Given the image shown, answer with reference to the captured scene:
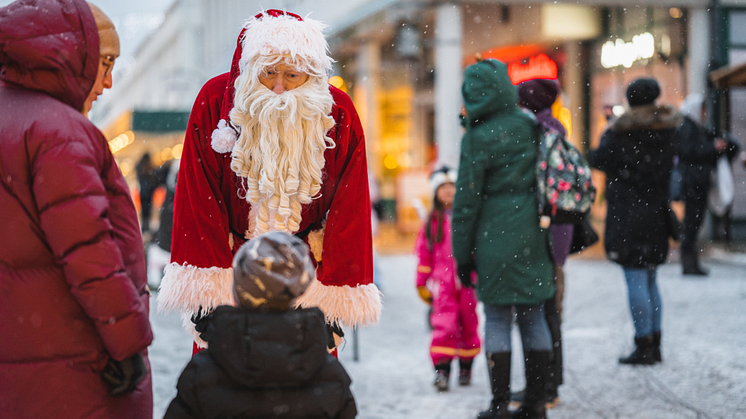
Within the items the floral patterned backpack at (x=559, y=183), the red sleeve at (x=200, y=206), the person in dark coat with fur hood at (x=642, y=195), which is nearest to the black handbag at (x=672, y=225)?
the person in dark coat with fur hood at (x=642, y=195)

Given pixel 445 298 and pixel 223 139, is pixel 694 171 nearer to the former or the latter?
pixel 445 298

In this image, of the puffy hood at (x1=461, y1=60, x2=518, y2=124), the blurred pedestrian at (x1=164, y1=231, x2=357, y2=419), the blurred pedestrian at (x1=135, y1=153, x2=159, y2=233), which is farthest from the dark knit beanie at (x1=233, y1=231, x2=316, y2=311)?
the blurred pedestrian at (x1=135, y1=153, x2=159, y2=233)

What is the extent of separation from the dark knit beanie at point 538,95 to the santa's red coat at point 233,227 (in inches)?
68.2

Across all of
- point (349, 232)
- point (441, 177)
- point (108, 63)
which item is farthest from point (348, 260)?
point (441, 177)

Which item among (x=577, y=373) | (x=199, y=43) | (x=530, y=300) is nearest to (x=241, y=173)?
(x=530, y=300)

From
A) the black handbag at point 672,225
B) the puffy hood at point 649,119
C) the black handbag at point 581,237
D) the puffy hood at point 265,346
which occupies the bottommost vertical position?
the black handbag at point 672,225

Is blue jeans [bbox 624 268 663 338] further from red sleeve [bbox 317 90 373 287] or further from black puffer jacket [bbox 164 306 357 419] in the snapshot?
black puffer jacket [bbox 164 306 357 419]

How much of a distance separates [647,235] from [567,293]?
12.7 ft

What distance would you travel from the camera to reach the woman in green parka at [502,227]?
383 centimetres

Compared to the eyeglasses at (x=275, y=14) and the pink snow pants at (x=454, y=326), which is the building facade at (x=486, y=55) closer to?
the pink snow pants at (x=454, y=326)

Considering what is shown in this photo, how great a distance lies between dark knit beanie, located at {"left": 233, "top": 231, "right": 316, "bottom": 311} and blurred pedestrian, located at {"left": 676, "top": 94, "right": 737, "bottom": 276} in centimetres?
824

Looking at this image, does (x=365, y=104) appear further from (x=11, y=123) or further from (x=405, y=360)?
(x=11, y=123)

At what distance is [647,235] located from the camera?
208 inches

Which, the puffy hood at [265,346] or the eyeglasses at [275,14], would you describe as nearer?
the puffy hood at [265,346]
